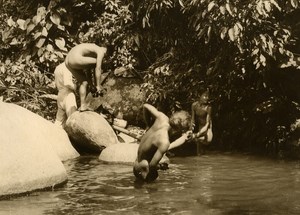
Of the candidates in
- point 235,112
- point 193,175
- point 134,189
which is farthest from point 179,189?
point 235,112

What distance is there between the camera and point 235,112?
1058 centimetres

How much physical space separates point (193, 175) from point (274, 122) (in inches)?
104

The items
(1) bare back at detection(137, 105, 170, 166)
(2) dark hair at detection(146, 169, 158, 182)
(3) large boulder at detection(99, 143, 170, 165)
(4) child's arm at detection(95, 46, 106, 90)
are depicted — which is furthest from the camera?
(4) child's arm at detection(95, 46, 106, 90)

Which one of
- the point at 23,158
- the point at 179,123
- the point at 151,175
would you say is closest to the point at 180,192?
the point at 151,175

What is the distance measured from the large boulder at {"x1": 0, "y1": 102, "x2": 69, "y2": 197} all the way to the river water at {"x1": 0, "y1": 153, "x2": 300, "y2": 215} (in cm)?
15

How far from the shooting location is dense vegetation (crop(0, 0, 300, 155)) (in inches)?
357

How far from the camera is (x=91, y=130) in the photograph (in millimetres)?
10078

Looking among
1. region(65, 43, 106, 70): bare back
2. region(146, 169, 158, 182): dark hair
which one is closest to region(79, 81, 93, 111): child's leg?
region(65, 43, 106, 70): bare back

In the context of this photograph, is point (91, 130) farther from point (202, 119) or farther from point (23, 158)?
point (23, 158)

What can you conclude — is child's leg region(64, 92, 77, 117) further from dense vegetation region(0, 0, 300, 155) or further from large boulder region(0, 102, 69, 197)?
large boulder region(0, 102, 69, 197)

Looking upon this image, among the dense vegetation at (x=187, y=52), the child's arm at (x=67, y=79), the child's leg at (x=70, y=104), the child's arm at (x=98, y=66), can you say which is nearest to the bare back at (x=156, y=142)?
the dense vegetation at (x=187, y=52)

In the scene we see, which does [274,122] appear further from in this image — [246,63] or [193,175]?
[193,175]

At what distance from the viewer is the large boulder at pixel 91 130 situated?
10086mm

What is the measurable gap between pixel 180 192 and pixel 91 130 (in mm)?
3742
